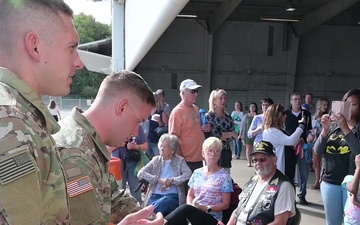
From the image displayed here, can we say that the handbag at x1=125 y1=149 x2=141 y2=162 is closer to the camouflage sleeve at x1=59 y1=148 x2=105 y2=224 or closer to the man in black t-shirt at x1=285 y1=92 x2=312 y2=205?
the man in black t-shirt at x1=285 y1=92 x2=312 y2=205

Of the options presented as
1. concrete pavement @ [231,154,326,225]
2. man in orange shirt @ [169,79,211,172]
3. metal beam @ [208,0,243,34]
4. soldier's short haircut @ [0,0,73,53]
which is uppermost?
metal beam @ [208,0,243,34]

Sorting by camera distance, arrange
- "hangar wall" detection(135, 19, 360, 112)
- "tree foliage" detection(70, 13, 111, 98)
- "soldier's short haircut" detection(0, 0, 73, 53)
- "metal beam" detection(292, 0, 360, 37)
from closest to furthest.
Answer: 1. "soldier's short haircut" detection(0, 0, 73, 53)
2. "metal beam" detection(292, 0, 360, 37)
3. "hangar wall" detection(135, 19, 360, 112)
4. "tree foliage" detection(70, 13, 111, 98)

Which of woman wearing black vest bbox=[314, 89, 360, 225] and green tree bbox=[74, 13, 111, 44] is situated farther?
green tree bbox=[74, 13, 111, 44]

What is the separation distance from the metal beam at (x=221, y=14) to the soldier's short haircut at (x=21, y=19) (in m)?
12.6

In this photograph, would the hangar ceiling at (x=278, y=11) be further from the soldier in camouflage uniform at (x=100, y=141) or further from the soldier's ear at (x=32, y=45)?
the soldier's ear at (x=32, y=45)

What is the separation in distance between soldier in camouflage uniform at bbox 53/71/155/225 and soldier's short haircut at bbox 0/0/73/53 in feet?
1.79

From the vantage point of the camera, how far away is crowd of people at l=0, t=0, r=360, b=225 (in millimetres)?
823

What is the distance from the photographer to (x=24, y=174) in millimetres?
763

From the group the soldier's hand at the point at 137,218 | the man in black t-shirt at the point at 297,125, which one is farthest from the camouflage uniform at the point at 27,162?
the man in black t-shirt at the point at 297,125

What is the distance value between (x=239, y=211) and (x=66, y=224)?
2414 mm

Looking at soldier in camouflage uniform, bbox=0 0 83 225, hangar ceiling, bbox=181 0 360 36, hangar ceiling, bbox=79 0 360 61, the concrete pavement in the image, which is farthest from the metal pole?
soldier in camouflage uniform, bbox=0 0 83 225

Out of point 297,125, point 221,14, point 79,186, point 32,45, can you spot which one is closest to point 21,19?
point 32,45

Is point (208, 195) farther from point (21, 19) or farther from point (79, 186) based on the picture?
point (21, 19)

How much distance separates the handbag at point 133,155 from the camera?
16.3ft
